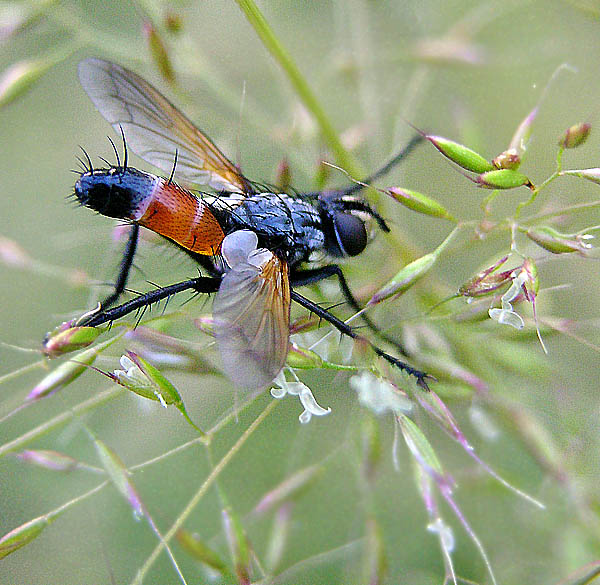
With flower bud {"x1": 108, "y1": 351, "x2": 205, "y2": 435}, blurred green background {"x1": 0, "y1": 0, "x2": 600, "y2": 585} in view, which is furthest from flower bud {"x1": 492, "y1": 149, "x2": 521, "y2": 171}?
flower bud {"x1": 108, "y1": 351, "x2": 205, "y2": 435}

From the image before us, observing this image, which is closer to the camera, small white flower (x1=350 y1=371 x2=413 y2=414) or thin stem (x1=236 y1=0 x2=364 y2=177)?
thin stem (x1=236 y1=0 x2=364 y2=177)

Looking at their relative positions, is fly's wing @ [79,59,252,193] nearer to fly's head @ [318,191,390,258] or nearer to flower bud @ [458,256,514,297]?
fly's head @ [318,191,390,258]

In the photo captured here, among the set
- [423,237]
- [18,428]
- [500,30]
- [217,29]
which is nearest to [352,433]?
[423,237]

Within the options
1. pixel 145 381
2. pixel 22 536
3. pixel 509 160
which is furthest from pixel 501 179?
pixel 22 536

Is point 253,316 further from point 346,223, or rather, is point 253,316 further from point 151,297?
point 346,223

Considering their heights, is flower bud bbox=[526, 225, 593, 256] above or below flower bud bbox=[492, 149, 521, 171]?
below

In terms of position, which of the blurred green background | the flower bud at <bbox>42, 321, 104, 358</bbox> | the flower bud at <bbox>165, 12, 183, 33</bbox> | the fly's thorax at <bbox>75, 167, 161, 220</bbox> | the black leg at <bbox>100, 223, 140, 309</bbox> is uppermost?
the flower bud at <bbox>165, 12, 183, 33</bbox>

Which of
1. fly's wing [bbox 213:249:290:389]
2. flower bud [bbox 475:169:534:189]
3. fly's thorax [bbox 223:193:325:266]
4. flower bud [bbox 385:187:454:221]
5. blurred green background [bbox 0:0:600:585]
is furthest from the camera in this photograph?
blurred green background [bbox 0:0:600:585]

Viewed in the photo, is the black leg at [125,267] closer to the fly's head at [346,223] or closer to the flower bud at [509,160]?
the fly's head at [346,223]
